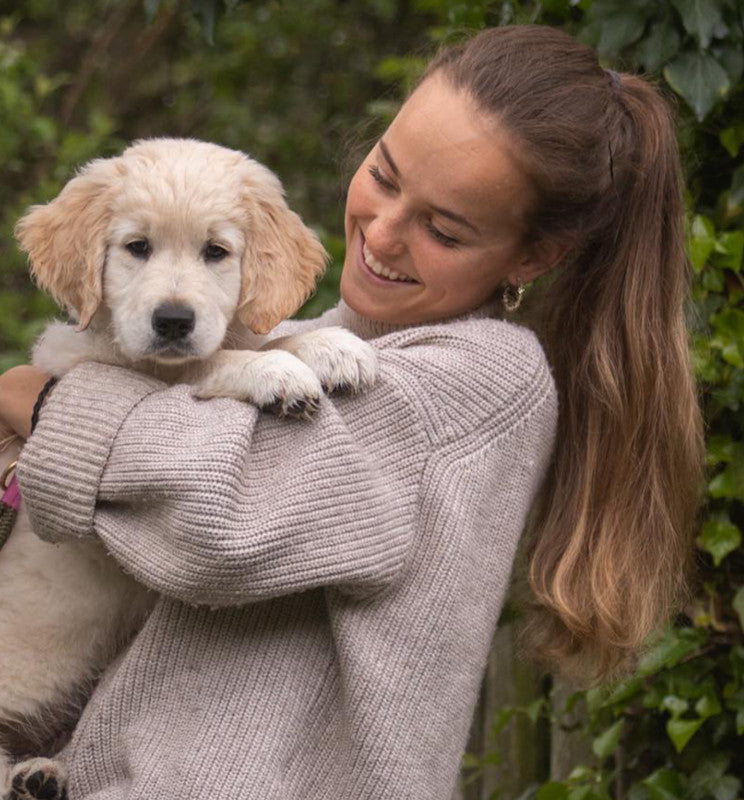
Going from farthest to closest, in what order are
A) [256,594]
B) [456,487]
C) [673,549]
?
[673,549] → [456,487] → [256,594]

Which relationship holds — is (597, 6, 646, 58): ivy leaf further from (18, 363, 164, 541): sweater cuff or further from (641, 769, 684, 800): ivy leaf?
(641, 769, 684, 800): ivy leaf

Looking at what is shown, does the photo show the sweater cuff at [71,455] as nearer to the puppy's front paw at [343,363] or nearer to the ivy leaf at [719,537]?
the puppy's front paw at [343,363]

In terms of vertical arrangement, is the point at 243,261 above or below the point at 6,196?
above

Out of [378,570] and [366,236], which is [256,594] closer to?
[378,570]

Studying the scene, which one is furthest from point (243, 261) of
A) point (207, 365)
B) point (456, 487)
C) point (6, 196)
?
point (6, 196)

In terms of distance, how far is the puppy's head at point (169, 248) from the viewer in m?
2.54

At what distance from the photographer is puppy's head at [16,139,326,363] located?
8.35ft

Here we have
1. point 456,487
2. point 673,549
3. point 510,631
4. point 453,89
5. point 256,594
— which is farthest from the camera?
point 510,631

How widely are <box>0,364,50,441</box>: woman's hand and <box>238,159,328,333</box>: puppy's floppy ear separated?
1.40ft

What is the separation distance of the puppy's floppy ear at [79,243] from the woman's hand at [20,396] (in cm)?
14

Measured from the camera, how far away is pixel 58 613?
8.25ft

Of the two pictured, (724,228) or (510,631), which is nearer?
(724,228)

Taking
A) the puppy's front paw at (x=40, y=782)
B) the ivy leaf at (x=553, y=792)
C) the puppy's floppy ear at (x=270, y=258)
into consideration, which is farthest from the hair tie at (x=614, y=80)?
the ivy leaf at (x=553, y=792)

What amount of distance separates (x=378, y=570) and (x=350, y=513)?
0.10 m
